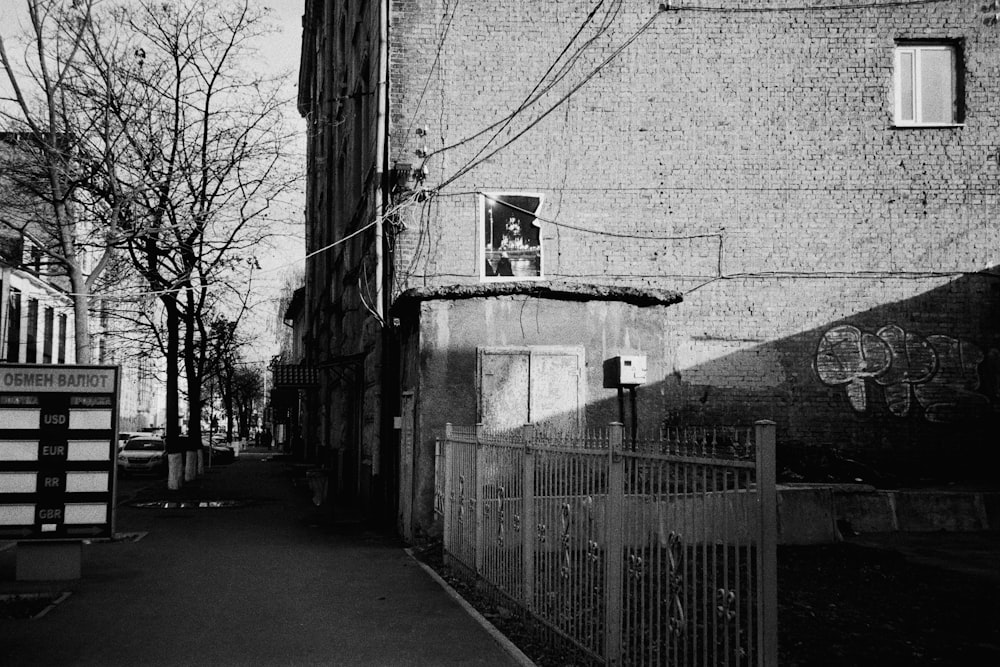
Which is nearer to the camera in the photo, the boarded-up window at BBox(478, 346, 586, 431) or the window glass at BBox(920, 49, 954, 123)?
the boarded-up window at BBox(478, 346, 586, 431)

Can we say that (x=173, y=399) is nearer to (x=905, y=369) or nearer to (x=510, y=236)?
(x=510, y=236)

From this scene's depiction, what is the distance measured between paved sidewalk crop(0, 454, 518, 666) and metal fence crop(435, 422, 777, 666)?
70cm

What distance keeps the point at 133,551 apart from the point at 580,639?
8571 mm

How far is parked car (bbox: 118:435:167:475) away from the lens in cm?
3478

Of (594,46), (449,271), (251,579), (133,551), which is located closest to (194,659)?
(251,579)

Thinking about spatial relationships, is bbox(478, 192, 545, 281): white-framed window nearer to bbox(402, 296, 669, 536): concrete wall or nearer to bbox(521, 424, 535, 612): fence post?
bbox(402, 296, 669, 536): concrete wall

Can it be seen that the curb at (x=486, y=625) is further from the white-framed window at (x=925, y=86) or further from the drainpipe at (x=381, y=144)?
the white-framed window at (x=925, y=86)

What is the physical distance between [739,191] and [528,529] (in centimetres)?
1063

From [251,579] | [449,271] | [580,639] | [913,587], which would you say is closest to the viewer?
[580,639]

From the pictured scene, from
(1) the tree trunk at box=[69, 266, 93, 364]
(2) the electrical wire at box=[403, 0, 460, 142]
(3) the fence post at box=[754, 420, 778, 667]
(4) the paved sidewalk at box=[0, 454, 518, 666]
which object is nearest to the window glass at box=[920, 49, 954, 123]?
(2) the electrical wire at box=[403, 0, 460, 142]

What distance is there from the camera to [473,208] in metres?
17.1

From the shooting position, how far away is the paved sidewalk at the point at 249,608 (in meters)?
7.56

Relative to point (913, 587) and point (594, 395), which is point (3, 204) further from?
point (913, 587)

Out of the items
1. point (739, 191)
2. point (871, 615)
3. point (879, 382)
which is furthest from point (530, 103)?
point (871, 615)
